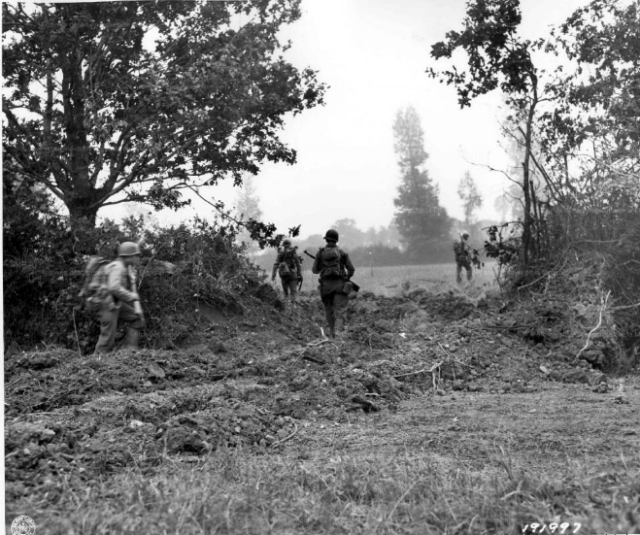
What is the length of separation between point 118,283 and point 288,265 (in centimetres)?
474

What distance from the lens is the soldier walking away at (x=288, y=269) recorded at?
38.4 ft

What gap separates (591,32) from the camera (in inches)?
366

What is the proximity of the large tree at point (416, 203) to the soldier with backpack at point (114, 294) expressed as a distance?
4.80 metres

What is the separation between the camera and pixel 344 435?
5004mm

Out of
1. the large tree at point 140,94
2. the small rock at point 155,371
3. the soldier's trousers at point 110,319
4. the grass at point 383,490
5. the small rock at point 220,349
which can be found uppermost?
the large tree at point 140,94

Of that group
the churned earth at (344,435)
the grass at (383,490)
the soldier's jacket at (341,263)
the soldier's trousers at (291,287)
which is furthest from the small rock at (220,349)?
the grass at (383,490)

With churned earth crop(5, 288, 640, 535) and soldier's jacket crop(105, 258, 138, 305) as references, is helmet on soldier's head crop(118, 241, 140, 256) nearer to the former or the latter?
soldier's jacket crop(105, 258, 138, 305)

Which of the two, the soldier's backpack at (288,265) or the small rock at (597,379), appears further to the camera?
the soldier's backpack at (288,265)

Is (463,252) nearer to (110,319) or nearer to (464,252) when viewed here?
(464,252)

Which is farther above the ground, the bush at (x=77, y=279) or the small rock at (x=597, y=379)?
the bush at (x=77, y=279)

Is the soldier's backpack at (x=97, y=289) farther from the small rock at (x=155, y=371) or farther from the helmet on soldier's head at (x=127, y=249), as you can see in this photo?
the small rock at (x=155, y=371)

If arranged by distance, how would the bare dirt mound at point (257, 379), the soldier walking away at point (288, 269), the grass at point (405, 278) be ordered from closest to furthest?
the bare dirt mound at point (257, 379) → the soldier walking away at point (288, 269) → the grass at point (405, 278)

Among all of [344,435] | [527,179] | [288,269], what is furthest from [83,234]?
[527,179]

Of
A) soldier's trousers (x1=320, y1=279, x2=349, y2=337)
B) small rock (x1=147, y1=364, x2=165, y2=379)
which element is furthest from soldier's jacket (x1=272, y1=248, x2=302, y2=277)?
small rock (x1=147, y1=364, x2=165, y2=379)
